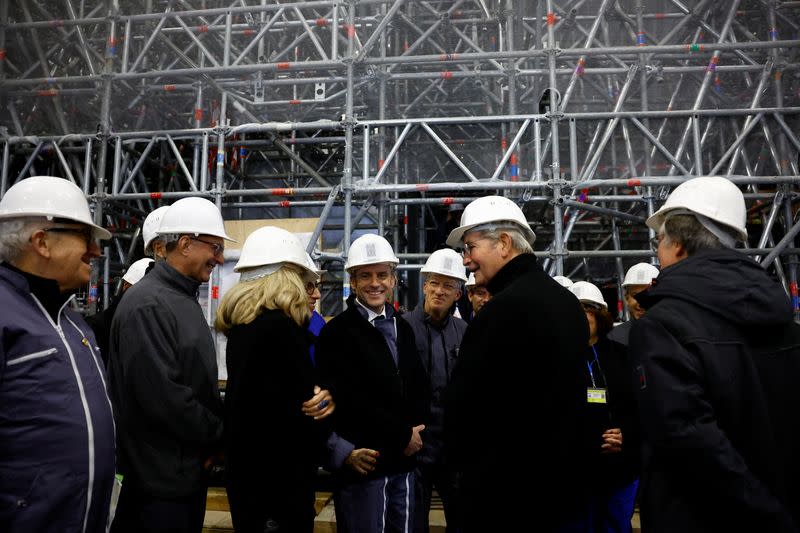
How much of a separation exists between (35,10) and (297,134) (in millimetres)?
4376

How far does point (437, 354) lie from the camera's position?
4.05m

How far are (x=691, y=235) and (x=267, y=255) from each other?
1.99 metres

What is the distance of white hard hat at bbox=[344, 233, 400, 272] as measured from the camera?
364cm

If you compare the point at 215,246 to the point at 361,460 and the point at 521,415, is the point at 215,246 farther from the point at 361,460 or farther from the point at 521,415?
the point at 521,415

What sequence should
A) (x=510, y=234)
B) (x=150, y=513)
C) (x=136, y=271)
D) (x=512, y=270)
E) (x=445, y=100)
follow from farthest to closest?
(x=445, y=100), (x=136, y=271), (x=510, y=234), (x=512, y=270), (x=150, y=513)

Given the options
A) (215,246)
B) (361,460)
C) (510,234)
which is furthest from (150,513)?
(510,234)

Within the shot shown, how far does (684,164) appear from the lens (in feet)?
22.6

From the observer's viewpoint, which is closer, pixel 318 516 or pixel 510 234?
pixel 510 234

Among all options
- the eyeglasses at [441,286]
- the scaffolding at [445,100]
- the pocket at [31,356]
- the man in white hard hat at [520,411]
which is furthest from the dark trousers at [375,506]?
the scaffolding at [445,100]

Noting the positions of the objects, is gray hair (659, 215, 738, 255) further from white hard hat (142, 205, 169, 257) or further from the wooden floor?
the wooden floor

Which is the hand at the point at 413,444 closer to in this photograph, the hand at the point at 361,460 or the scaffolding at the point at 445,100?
Result: the hand at the point at 361,460

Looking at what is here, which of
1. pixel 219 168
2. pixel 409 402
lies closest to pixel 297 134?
pixel 219 168

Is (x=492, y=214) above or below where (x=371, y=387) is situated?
above

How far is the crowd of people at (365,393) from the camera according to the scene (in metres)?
1.72
